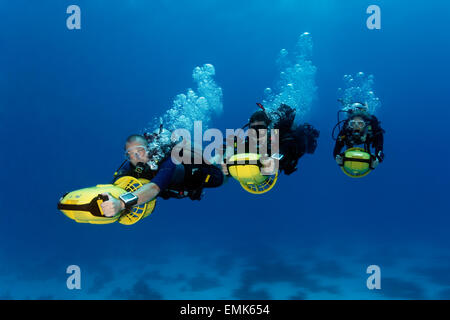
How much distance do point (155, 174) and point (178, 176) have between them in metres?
0.33

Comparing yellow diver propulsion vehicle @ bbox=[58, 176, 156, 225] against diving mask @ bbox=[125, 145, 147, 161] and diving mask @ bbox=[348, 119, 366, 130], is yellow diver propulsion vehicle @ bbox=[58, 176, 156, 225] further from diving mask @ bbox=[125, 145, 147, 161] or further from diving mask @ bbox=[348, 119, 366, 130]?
diving mask @ bbox=[348, 119, 366, 130]

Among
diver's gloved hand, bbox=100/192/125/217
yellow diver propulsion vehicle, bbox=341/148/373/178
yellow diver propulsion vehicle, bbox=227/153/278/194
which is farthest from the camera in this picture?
yellow diver propulsion vehicle, bbox=341/148/373/178

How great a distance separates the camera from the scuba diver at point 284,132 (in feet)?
17.4

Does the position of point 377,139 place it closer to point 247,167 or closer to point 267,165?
point 267,165

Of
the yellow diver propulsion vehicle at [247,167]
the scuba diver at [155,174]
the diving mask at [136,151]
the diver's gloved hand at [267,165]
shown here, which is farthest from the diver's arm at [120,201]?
the diver's gloved hand at [267,165]

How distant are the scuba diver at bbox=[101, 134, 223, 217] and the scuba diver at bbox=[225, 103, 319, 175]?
94 centimetres

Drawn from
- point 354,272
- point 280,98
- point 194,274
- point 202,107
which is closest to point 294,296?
point 354,272

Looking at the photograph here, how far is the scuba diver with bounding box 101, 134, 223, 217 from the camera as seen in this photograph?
339cm

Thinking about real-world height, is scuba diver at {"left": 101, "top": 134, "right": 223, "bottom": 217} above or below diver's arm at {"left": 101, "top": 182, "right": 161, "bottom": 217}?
above

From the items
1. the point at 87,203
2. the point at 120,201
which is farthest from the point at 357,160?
the point at 87,203

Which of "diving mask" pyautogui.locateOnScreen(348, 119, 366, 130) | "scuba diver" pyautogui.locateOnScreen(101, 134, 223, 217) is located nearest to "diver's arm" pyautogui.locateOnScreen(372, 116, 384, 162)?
"diving mask" pyautogui.locateOnScreen(348, 119, 366, 130)

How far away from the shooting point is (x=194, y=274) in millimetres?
16984

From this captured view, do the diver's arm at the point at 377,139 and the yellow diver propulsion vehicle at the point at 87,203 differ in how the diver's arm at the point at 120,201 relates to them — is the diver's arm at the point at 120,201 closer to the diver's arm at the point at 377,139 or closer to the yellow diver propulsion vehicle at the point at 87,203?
the yellow diver propulsion vehicle at the point at 87,203

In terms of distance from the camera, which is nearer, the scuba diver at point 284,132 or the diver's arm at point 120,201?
the diver's arm at point 120,201
